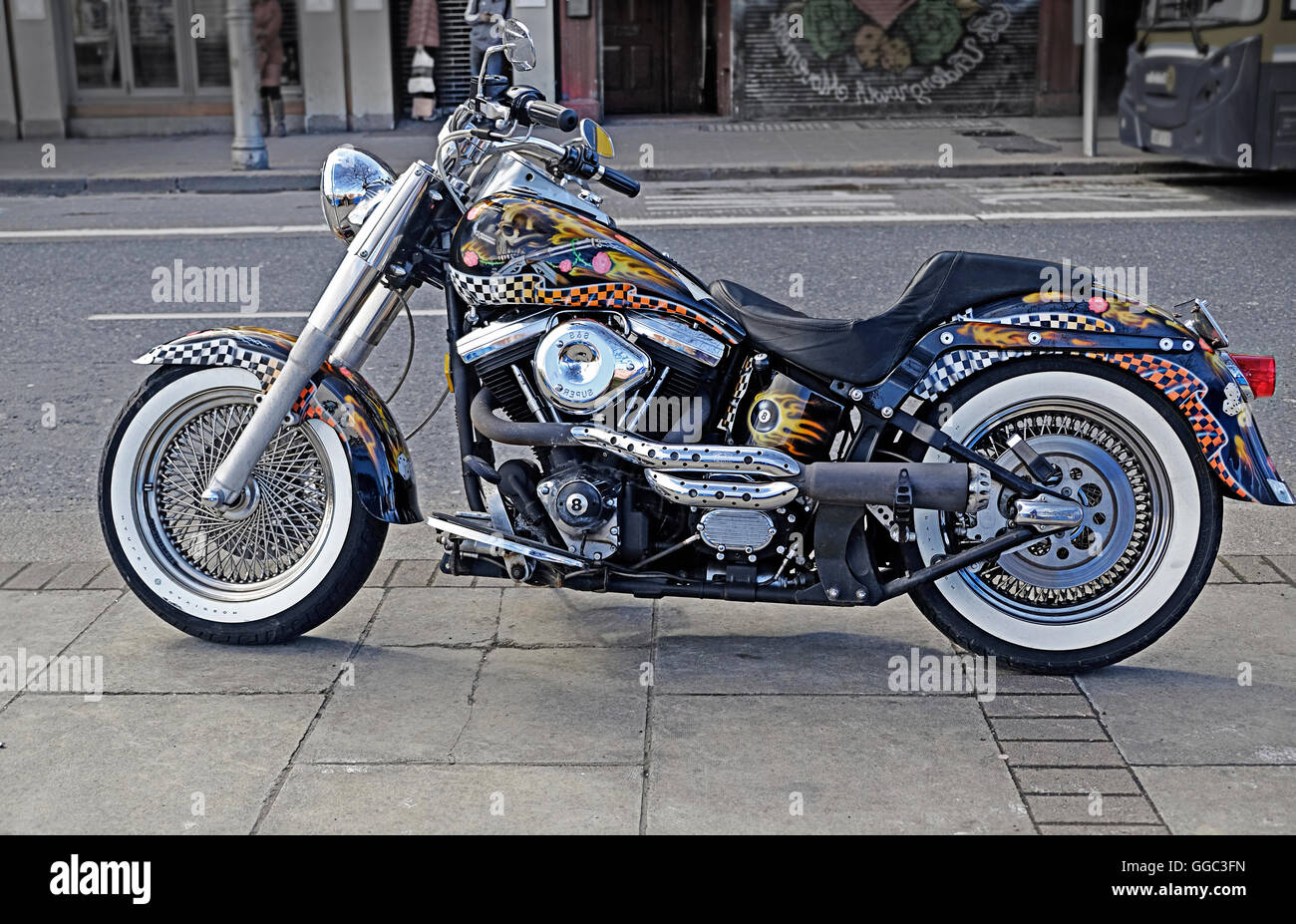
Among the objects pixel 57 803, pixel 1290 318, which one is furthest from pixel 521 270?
pixel 1290 318

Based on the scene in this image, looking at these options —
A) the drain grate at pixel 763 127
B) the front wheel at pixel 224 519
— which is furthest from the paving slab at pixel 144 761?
the drain grate at pixel 763 127

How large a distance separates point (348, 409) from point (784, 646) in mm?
1314

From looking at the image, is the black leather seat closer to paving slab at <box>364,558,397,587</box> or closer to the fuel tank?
the fuel tank

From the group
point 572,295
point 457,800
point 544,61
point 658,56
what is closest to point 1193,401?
point 572,295

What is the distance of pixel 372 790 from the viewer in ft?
10.7

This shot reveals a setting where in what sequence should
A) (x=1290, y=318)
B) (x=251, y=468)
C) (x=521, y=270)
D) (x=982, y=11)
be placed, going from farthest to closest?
1. (x=982, y=11)
2. (x=1290, y=318)
3. (x=251, y=468)
4. (x=521, y=270)

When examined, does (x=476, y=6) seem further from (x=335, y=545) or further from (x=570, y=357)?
(x=335, y=545)

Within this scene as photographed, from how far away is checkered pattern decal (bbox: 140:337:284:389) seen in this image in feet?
12.9

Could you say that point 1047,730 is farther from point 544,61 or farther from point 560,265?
point 544,61

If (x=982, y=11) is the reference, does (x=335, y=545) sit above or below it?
below

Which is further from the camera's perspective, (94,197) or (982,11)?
(982,11)

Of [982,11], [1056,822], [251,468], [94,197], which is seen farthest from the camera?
[982,11]

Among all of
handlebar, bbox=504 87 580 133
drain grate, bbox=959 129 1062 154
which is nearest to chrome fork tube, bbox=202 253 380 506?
handlebar, bbox=504 87 580 133

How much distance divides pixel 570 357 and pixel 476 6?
945 millimetres
